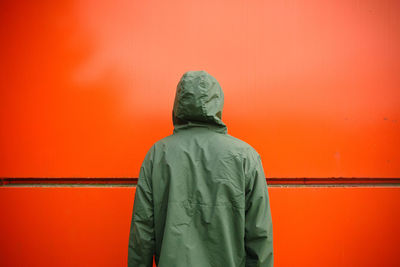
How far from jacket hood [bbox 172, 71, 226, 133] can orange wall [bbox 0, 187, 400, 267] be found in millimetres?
716

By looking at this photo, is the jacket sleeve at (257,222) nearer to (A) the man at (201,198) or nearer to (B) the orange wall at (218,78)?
(A) the man at (201,198)

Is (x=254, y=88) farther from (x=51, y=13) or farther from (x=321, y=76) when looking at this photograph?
(x=51, y=13)

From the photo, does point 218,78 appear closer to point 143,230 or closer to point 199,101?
point 199,101

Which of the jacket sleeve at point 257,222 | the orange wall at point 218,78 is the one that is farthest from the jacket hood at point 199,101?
the orange wall at point 218,78

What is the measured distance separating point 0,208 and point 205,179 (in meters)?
1.58

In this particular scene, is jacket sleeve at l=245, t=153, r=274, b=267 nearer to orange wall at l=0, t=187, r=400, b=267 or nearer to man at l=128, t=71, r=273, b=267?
man at l=128, t=71, r=273, b=267

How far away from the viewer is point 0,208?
1.38m

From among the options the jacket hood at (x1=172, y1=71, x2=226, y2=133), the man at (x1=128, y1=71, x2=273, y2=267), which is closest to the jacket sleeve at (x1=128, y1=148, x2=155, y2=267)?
the man at (x1=128, y1=71, x2=273, y2=267)

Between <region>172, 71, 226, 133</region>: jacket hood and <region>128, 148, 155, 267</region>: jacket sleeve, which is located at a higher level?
<region>172, 71, 226, 133</region>: jacket hood

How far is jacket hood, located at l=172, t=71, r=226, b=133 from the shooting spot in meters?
0.91

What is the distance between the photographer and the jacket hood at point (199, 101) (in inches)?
35.8

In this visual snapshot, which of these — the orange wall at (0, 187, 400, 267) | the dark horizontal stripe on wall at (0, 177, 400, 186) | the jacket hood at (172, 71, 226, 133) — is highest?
the jacket hood at (172, 71, 226, 133)

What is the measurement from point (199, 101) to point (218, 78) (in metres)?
0.50

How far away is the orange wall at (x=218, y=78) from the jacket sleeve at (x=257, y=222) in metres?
0.44
